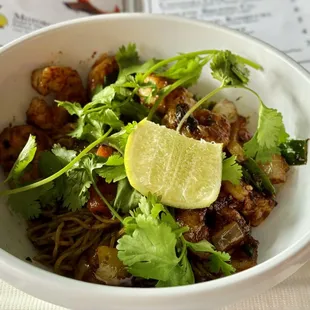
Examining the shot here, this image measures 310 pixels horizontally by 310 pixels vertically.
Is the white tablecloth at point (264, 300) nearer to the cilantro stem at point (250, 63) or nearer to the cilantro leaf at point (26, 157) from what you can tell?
the cilantro leaf at point (26, 157)

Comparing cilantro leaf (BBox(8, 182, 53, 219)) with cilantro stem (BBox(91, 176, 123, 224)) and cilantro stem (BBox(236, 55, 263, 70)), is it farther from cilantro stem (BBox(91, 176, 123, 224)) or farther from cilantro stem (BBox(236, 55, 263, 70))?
cilantro stem (BBox(236, 55, 263, 70))

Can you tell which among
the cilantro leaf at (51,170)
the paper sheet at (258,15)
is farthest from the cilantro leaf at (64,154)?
the paper sheet at (258,15)

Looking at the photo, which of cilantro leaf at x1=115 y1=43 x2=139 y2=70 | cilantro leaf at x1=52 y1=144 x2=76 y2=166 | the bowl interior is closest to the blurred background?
the bowl interior

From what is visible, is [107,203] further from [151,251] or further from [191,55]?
[191,55]

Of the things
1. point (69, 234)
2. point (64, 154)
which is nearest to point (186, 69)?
point (64, 154)

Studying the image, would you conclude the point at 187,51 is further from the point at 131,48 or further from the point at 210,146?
the point at 210,146

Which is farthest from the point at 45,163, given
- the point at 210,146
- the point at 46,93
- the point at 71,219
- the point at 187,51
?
the point at 187,51

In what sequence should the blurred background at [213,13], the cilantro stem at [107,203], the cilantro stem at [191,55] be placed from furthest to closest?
the blurred background at [213,13] → the cilantro stem at [191,55] → the cilantro stem at [107,203]
